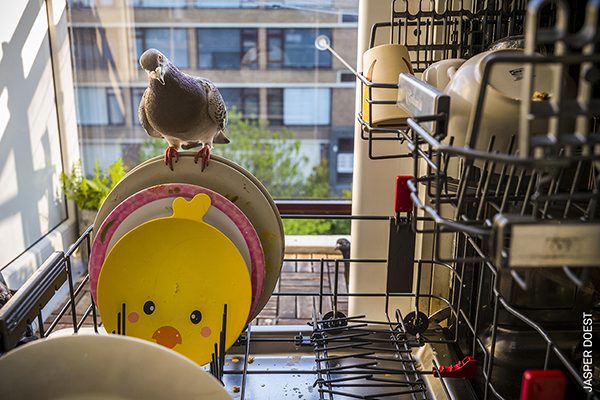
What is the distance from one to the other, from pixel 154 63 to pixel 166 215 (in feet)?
0.84

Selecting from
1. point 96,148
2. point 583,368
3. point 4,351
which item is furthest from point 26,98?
point 583,368

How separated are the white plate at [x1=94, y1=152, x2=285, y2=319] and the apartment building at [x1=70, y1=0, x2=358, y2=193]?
1142 mm

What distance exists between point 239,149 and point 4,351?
4.72ft

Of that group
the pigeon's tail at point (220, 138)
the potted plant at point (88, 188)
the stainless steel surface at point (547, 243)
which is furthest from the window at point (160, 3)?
the stainless steel surface at point (547, 243)

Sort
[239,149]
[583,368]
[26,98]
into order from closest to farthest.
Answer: [583,368]
[26,98]
[239,149]

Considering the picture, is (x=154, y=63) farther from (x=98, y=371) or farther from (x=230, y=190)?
(x=98, y=371)

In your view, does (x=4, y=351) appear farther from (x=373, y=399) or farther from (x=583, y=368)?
(x=583, y=368)

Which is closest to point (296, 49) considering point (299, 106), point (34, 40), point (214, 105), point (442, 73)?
point (299, 106)

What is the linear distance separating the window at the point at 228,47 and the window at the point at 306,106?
16cm

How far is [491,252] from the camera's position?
0.36 meters

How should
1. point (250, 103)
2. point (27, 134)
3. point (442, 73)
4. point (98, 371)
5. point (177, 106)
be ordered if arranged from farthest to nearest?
1. point (250, 103)
2. point (27, 134)
3. point (177, 106)
4. point (442, 73)
5. point (98, 371)

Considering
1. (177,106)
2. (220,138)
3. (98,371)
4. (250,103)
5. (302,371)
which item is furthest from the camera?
(250,103)

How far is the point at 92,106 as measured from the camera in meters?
1.91

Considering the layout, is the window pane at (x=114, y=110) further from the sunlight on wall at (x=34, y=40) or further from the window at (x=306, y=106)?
the window at (x=306, y=106)
